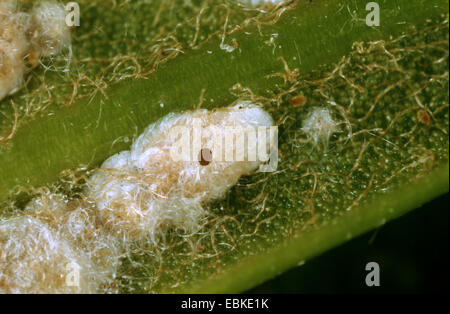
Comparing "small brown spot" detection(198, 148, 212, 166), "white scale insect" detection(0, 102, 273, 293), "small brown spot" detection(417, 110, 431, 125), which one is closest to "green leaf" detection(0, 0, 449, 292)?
"small brown spot" detection(417, 110, 431, 125)

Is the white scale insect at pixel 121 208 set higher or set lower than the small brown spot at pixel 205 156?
lower

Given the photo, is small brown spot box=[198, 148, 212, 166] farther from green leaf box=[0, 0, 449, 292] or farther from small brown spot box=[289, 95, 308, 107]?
small brown spot box=[289, 95, 308, 107]

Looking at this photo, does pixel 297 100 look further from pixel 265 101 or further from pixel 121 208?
pixel 121 208

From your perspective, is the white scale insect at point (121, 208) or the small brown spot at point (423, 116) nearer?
the white scale insect at point (121, 208)

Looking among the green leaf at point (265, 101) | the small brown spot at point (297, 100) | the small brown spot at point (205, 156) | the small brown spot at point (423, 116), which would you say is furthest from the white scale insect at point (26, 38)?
the small brown spot at point (423, 116)

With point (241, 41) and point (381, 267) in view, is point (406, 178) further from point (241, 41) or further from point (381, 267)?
point (241, 41)

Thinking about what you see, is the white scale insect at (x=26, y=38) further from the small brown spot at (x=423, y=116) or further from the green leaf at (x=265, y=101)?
the small brown spot at (x=423, y=116)

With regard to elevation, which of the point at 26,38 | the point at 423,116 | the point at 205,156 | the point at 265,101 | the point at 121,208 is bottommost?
the point at 121,208

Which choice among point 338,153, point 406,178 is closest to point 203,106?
point 338,153

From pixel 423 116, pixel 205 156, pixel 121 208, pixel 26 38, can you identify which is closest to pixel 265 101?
pixel 205 156

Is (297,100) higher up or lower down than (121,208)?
higher up
